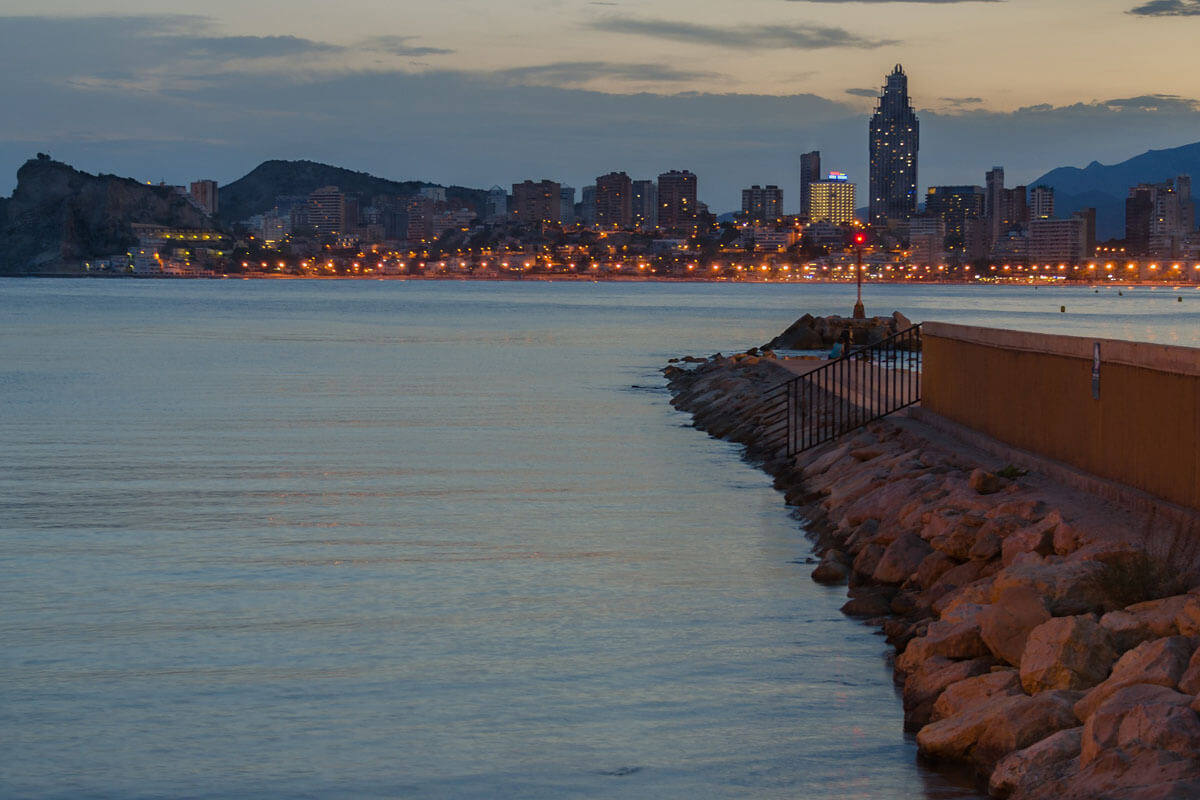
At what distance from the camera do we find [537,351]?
63.2 metres

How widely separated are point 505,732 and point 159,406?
2674 centimetres

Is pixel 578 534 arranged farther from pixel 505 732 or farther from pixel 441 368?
pixel 441 368

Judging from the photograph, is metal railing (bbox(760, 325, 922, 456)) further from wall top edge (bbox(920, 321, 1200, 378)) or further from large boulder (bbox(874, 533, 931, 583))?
large boulder (bbox(874, 533, 931, 583))

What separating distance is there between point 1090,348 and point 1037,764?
6.50 m

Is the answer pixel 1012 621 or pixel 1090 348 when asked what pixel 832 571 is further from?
pixel 1012 621

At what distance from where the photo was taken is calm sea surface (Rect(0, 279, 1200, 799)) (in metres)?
9.36

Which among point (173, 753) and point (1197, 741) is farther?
point (173, 753)

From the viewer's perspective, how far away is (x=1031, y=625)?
986cm

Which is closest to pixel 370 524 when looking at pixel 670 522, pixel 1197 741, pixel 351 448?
pixel 670 522

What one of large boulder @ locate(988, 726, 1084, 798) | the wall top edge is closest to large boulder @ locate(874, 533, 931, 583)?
the wall top edge

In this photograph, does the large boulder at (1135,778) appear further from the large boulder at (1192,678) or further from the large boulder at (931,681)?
the large boulder at (931,681)

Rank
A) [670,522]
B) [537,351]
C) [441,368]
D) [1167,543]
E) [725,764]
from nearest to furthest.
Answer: [725,764] < [1167,543] < [670,522] < [441,368] < [537,351]

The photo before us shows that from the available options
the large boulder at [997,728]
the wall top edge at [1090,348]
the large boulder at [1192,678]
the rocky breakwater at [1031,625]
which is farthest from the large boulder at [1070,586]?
the wall top edge at [1090,348]

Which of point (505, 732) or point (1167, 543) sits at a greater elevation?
point (1167, 543)
